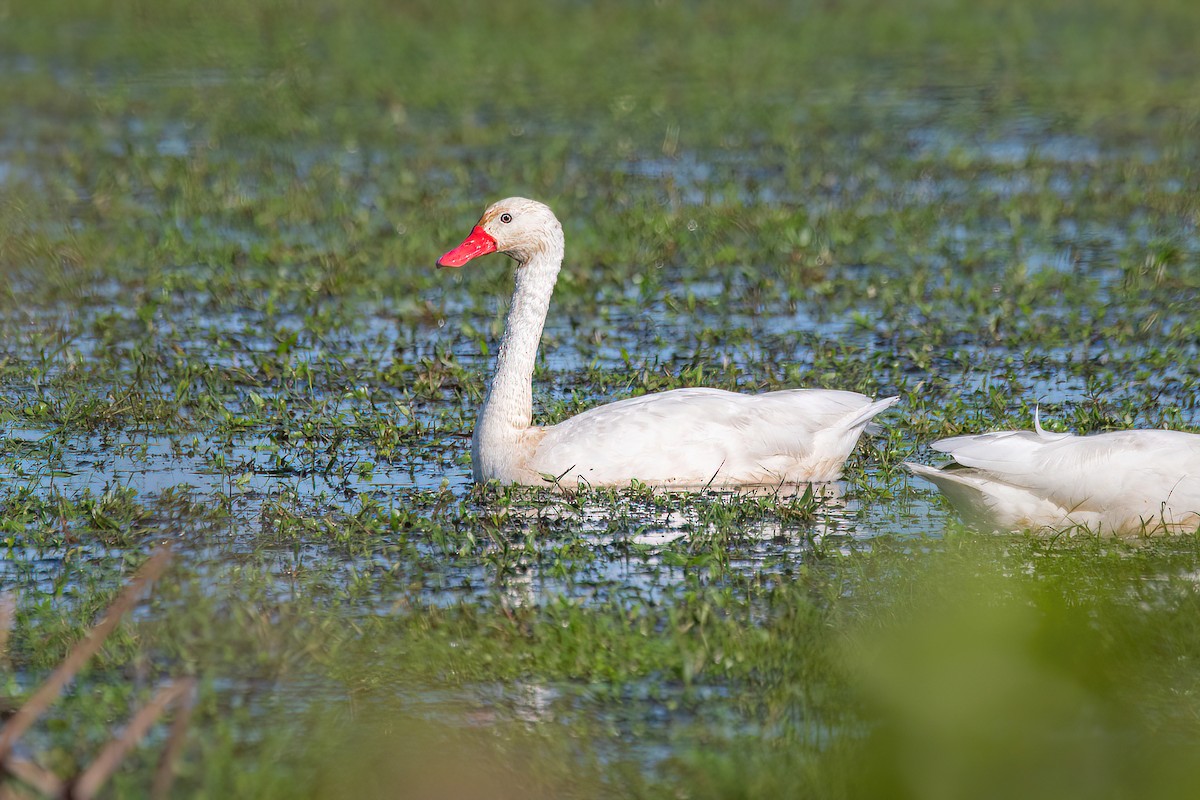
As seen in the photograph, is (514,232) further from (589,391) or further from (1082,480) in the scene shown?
(1082,480)

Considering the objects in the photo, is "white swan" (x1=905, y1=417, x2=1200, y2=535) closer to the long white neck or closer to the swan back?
the swan back

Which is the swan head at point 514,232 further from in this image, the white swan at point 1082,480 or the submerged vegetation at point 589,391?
the white swan at point 1082,480

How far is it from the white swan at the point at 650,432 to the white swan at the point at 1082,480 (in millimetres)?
958

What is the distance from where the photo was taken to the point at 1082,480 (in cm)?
632

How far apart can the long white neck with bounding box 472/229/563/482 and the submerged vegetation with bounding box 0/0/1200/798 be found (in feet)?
0.68

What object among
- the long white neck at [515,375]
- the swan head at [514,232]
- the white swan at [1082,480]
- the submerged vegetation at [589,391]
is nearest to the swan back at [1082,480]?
the white swan at [1082,480]

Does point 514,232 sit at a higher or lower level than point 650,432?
higher

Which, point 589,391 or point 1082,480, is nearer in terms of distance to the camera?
point 1082,480

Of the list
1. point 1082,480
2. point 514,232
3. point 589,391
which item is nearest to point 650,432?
point 514,232

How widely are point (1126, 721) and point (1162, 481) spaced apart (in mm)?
4374

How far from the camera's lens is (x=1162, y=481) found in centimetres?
629

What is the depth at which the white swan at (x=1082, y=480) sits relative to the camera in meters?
6.30

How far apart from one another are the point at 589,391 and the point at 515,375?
1.39 m

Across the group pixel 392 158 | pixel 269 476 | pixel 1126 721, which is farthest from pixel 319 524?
pixel 392 158
